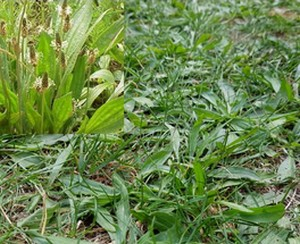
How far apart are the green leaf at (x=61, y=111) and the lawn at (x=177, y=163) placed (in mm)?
34

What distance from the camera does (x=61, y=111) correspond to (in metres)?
1.36

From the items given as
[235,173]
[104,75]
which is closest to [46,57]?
[104,75]

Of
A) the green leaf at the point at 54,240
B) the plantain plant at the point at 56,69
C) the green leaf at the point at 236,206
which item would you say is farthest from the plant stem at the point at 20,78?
the green leaf at the point at 236,206

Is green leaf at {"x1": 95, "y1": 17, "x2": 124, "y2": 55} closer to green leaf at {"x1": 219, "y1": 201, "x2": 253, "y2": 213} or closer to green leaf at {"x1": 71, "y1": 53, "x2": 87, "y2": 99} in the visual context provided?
green leaf at {"x1": 71, "y1": 53, "x2": 87, "y2": 99}

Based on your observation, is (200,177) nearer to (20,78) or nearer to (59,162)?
(59,162)

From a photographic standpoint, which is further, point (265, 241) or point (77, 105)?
point (77, 105)

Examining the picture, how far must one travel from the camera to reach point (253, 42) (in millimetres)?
2020

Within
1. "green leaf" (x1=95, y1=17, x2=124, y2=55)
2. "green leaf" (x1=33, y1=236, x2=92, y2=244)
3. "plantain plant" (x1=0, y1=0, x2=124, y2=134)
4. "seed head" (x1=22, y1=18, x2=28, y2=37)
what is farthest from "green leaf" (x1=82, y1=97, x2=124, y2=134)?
"green leaf" (x1=33, y1=236, x2=92, y2=244)

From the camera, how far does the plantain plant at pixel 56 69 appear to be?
1.33 m

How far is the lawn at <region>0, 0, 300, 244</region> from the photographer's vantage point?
1087mm

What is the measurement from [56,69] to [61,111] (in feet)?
0.34

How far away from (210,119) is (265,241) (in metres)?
0.48

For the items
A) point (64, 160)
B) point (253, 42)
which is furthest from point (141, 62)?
point (64, 160)

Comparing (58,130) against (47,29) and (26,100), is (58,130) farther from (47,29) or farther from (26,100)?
(47,29)
